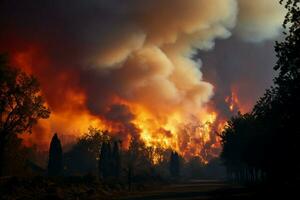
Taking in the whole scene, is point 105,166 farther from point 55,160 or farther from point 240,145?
point 240,145

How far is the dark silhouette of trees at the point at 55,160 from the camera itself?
455 ft

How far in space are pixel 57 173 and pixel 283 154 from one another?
88.9 metres

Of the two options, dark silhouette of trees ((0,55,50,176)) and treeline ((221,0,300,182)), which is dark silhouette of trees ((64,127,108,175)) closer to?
treeline ((221,0,300,182))

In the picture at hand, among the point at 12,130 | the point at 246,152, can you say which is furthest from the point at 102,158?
the point at 12,130

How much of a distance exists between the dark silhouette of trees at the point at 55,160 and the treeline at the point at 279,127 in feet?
176

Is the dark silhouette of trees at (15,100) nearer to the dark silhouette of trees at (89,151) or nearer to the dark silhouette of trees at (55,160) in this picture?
the dark silhouette of trees at (55,160)

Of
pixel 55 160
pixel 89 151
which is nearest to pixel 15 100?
pixel 55 160

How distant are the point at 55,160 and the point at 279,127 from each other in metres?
92.9

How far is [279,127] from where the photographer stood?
6303cm

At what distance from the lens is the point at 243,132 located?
105438 millimetres

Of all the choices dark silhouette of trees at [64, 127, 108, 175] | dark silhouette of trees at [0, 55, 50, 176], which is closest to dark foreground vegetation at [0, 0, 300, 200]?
dark silhouette of trees at [0, 55, 50, 176]

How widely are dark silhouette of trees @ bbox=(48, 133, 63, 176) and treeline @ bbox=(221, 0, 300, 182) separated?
53.7 metres

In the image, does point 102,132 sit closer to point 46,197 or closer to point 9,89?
point 9,89

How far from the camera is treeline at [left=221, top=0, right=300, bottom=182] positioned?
4344 cm
